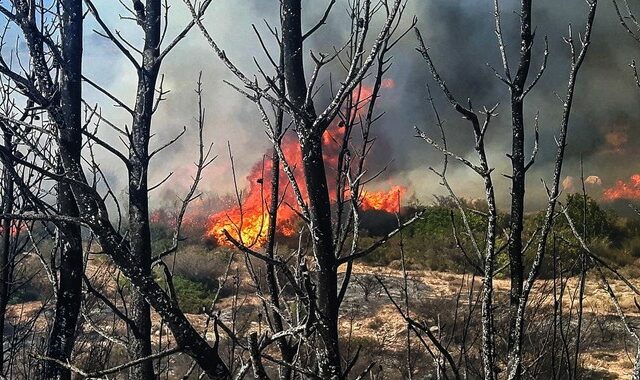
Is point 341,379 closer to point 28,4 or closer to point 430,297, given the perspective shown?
point 28,4

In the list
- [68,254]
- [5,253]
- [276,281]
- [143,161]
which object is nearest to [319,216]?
[276,281]

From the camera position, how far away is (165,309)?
1.45m

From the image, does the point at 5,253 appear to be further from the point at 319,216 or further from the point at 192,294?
the point at 192,294

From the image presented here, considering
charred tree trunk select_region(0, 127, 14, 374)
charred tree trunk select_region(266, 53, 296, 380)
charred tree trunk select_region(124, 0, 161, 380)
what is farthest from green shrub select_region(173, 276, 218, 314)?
charred tree trunk select_region(266, 53, 296, 380)

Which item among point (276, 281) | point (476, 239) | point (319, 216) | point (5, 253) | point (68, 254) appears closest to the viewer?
point (319, 216)

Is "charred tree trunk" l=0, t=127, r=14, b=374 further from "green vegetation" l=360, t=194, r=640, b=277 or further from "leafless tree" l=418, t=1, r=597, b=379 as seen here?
"green vegetation" l=360, t=194, r=640, b=277

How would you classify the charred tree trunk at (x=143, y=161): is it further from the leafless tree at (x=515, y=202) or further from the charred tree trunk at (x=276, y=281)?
the leafless tree at (x=515, y=202)

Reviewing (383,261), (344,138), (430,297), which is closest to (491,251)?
(344,138)

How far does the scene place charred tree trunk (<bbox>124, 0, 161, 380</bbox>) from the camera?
239 centimetres

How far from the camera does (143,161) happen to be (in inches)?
95.0

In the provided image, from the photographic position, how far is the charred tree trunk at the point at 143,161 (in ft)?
7.86

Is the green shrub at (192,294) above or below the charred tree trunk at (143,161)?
below

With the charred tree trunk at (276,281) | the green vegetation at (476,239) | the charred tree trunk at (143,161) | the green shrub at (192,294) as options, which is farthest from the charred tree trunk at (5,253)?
the green vegetation at (476,239)

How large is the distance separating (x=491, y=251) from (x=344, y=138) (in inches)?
25.0
